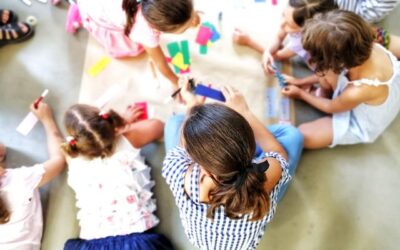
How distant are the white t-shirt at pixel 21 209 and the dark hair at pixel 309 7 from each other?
1.03m

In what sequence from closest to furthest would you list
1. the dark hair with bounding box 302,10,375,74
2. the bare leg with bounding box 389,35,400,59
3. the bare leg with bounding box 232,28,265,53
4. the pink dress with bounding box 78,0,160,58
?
1. the dark hair with bounding box 302,10,375,74
2. the pink dress with bounding box 78,0,160,58
3. the bare leg with bounding box 389,35,400,59
4. the bare leg with bounding box 232,28,265,53

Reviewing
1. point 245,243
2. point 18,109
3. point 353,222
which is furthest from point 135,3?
point 353,222

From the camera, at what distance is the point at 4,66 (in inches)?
64.4

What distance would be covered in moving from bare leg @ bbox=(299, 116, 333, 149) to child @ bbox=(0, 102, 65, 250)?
0.91 metres

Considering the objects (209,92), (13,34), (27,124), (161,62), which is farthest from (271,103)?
(13,34)

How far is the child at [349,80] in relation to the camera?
1123 mm

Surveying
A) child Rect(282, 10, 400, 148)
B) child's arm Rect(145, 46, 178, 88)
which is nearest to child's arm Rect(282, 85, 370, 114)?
child Rect(282, 10, 400, 148)

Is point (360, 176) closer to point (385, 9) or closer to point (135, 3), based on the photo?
point (385, 9)

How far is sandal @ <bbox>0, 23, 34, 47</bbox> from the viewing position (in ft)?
5.31

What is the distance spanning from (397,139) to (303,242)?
21.4 inches

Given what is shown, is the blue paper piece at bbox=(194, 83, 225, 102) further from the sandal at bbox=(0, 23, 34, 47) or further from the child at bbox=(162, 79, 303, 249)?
the sandal at bbox=(0, 23, 34, 47)

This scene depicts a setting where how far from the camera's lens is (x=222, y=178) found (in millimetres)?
859

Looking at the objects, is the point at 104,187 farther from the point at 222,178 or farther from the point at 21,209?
the point at 222,178

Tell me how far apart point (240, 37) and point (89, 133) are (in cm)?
75
